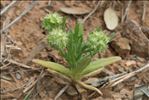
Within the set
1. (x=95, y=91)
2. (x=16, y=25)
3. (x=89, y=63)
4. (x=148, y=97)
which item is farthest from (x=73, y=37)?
(x=16, y=25)

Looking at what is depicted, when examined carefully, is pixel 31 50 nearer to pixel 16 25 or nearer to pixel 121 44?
pixel 16 25

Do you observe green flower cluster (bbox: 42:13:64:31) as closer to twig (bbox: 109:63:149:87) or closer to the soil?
the soil

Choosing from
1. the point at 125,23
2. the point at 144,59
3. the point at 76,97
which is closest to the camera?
the point at 76,97

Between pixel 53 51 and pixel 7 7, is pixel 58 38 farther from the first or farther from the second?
pixel 7 7

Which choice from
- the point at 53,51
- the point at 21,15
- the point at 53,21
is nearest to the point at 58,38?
the point at 53,21

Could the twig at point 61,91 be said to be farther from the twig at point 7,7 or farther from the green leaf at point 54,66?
the twig at point 7,7

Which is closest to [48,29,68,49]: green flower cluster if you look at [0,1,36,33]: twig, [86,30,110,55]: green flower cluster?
[86,30,110,55]: green flower cluster
